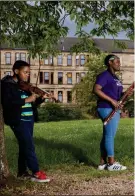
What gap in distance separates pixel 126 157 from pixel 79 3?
3.68 meters

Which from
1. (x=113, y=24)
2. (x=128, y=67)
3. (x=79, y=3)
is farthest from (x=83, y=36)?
(x=128, y=67)

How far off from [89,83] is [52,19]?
5651 cm

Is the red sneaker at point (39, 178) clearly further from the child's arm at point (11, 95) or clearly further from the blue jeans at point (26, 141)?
the child's arm at point (11, 95)

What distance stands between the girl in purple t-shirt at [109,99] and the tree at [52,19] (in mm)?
622

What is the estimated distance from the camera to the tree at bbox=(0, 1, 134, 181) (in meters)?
6.96

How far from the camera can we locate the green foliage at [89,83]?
62.3 m

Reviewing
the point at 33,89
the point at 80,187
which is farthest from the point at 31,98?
the point at 80,187

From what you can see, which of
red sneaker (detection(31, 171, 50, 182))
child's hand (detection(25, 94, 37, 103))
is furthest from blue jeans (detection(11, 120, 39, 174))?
child's hand (detection(25, 94, 37, 103))

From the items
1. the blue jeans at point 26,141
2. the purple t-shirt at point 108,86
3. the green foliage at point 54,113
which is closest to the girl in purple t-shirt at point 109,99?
the purple t-shirt at point 108,86

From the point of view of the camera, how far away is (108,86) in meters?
7.60

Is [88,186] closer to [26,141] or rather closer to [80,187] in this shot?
[80,187]

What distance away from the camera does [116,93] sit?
7.67m

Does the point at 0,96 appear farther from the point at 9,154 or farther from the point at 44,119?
the point at 44,119

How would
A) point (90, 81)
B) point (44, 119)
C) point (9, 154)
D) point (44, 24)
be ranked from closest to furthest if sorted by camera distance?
point (44, 24)
point (9, 154)
point (44, 119)
point (90, 81)
